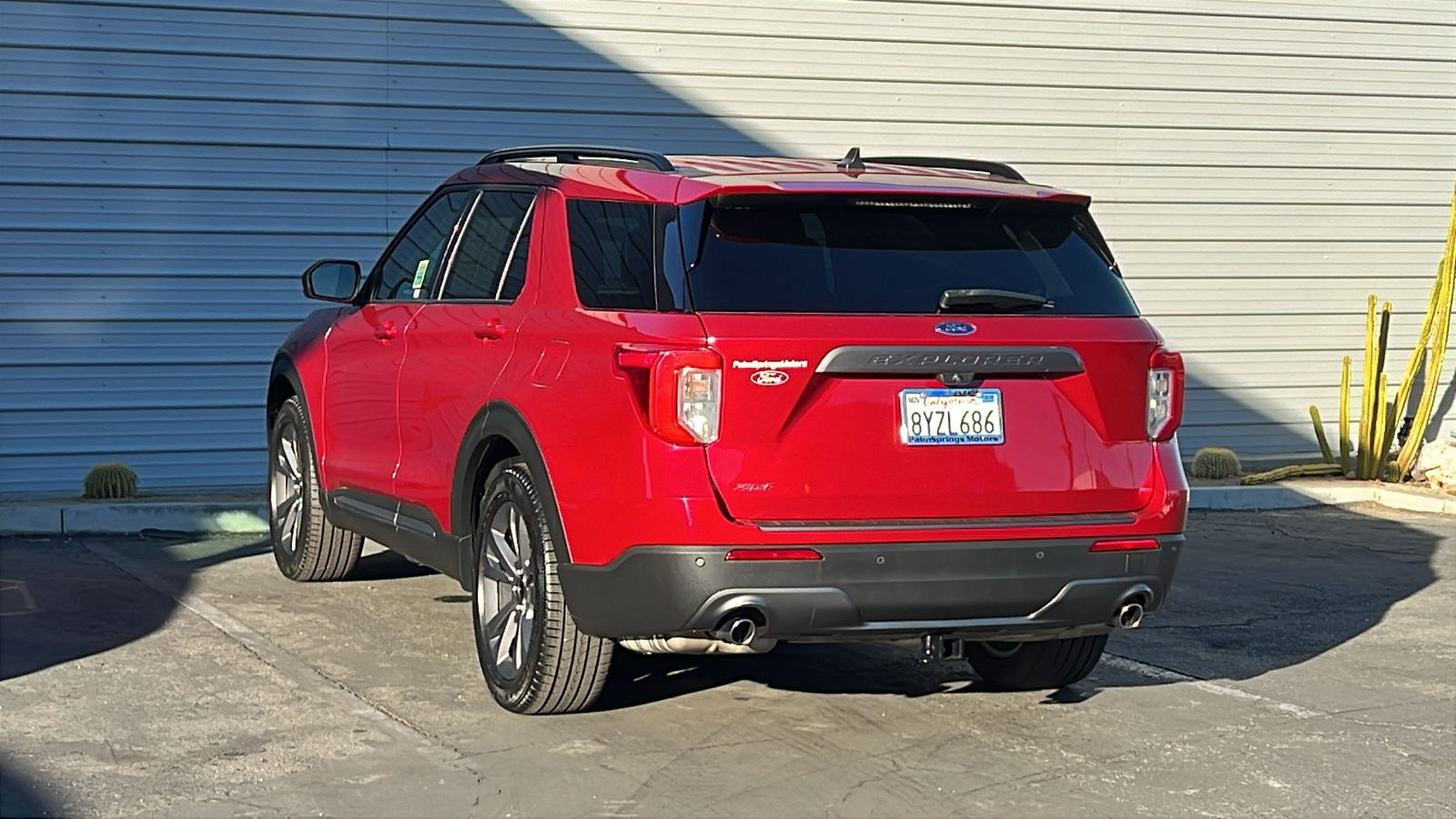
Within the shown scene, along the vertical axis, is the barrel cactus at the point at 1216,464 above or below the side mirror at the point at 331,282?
below

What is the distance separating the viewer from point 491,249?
21.3 ft

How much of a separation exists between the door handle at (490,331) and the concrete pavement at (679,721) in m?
1.17

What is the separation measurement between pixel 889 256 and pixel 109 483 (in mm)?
6349

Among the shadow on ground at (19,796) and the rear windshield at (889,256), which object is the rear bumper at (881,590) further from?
the shadow on ground at (19,796)

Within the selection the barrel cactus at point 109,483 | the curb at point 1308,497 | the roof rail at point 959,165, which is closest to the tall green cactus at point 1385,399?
the curb at point 1308,497

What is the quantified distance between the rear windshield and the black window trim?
935mm

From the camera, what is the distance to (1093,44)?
1314 centimetres

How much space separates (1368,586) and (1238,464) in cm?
394

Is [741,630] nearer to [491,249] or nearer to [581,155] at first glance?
[491,249]

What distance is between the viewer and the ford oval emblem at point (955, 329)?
5344 mm

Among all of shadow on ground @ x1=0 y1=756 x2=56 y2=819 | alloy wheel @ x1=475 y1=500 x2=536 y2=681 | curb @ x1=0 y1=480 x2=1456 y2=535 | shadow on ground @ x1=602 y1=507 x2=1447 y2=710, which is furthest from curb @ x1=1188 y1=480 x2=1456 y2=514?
shadow on ground @ x1=0 y1=756 x2=56 y2=819

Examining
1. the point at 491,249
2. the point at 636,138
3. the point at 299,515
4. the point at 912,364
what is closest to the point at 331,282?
the point at 299,515

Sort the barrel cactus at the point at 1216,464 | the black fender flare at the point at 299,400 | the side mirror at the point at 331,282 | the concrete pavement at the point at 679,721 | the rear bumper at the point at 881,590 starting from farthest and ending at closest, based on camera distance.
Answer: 1. the barrel cactus at the point at 1216,464
2. the black fender flare at the point at 299,400
3. the side mirror at the point at 331,282
4. the rear bumper at the point at 881,590
5. the concrete pavement at the point at 679,721

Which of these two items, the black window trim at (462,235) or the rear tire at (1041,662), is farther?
the rear tire at (1041,662)
